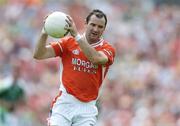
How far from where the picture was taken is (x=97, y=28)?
11289mm

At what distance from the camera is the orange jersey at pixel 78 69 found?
11.5m

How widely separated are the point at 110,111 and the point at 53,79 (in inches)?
69.9

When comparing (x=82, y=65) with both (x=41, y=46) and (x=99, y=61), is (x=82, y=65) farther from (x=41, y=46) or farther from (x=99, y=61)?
(x=41, y=46)

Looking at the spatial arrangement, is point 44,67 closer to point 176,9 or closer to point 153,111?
point 153,111

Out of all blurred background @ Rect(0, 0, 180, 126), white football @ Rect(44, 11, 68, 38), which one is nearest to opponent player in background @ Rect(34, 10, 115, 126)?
white football @ Rect(44, 11, 68, 38)

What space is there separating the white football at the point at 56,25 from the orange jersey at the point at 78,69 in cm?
52

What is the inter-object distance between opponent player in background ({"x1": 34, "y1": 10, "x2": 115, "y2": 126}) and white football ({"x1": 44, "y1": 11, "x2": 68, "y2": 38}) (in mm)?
349

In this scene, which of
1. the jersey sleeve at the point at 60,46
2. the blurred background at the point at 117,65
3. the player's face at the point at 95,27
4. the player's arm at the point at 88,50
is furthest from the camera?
the blurred background at the point at 117,65

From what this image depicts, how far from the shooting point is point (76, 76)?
11.5m

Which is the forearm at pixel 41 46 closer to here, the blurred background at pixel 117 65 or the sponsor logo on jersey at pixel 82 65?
the sponsor logo on jersey at pixel 82 65

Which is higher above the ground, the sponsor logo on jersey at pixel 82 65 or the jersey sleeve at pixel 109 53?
the jersey sleeve at pixel 109 53

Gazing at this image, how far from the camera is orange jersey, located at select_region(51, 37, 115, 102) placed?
11516 millimetres

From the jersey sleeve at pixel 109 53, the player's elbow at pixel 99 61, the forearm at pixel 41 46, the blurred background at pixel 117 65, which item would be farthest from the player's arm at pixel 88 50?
the blurred background at pixel 117 65

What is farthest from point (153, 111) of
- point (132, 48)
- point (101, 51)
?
point (101, 51)
